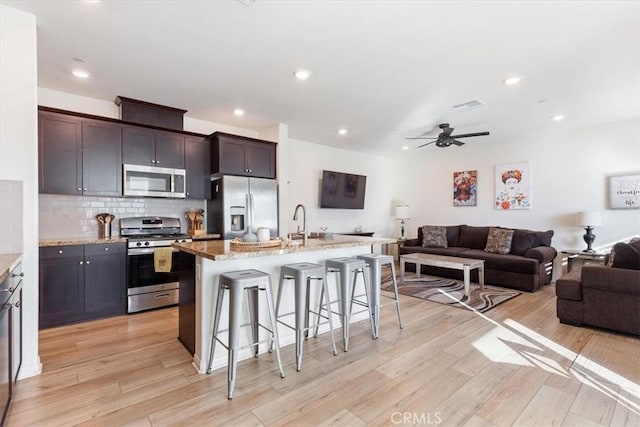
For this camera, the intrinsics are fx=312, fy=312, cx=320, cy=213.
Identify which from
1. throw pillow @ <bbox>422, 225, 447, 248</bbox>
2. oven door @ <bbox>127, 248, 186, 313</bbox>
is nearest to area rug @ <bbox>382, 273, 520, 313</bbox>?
throw pillow @ <bbox>422, 225, 447, 248</bbox>

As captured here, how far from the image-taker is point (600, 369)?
237 centimetres

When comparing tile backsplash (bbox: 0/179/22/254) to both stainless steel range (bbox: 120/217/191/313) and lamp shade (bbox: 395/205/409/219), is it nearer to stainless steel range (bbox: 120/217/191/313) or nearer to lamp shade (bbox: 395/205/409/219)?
stainless steel range (bbox: 120/217/191/313)

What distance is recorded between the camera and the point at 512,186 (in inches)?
237

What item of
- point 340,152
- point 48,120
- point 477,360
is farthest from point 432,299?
point 48,120

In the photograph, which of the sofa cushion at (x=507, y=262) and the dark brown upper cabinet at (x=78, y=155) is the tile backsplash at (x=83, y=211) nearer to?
the dark brown upper cabinet at (x=78, y=155)

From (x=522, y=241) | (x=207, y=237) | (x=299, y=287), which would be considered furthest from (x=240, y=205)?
(x=522, y=241)

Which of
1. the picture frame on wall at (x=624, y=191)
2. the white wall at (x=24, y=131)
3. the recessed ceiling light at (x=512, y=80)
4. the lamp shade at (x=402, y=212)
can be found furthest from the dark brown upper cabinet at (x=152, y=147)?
the picture frame on wall at (x=624, y=191)

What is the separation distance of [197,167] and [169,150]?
43cm

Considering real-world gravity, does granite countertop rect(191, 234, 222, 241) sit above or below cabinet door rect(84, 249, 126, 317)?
above

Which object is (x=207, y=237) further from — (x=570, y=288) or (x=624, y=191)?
(x=624, y=191)

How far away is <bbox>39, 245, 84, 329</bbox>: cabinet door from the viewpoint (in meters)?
3.14

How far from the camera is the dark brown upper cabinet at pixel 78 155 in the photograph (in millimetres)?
3334

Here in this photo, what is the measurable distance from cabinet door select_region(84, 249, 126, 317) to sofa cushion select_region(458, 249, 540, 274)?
5.15m

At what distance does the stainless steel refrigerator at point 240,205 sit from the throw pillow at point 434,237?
3249mm
